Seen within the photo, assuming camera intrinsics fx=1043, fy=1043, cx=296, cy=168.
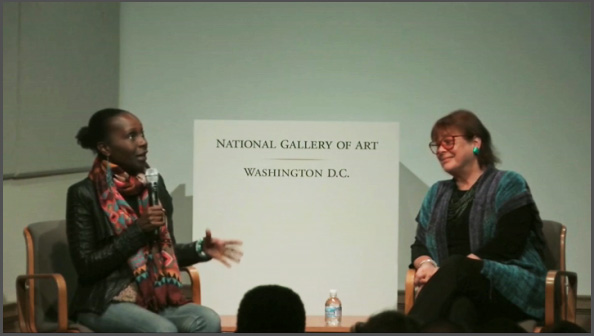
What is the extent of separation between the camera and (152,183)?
4.46 meters

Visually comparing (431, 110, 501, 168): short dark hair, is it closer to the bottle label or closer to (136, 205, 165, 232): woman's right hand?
the bottle label

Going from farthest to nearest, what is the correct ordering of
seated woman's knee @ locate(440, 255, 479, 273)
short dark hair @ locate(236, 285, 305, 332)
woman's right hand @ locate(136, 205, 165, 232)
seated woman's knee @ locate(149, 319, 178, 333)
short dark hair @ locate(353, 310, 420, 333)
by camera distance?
1. seated woman's knee @ locate(440, 255, 479, 273)
2. woman's right hand @ locate(136, 205, 165, 232)
3. seated woman's knee @ locate(149, 319, 178, 333)
4. short dark hair @ locate(236, 285, 305, 332)
5. short dark hair @ locate(353, 310, 420, 333)

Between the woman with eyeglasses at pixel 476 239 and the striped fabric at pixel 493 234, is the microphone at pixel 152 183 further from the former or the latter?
the striped fabric at pixel 493 234

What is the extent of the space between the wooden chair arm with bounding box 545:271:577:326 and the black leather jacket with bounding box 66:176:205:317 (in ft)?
5.85

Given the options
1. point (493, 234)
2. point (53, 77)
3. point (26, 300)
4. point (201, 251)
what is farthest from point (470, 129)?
point (53, 77)

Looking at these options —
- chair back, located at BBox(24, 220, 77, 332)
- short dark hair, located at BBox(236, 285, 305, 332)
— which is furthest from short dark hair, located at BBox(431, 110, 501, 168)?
short dark hair, located at BBox(236, 285, 305, 332)

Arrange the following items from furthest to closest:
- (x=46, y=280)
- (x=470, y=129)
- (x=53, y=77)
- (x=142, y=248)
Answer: (x=53, y=77) < (x=470, y=129) < (x=46, y=280) < (x=142, y=248)

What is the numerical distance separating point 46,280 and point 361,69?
9.67ft

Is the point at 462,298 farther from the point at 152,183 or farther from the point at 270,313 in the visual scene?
the point at 270,313

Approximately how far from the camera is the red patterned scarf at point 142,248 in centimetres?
446

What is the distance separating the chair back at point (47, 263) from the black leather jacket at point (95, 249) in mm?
212

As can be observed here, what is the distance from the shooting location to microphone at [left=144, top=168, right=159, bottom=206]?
4438 mm

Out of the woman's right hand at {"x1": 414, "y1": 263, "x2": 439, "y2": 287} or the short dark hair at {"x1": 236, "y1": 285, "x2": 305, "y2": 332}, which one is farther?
the woman's right hand at {"x1": 414, "y1": 263, "x2": 439, "y2": 287}

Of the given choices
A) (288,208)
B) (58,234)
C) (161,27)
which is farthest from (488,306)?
(161,27)
